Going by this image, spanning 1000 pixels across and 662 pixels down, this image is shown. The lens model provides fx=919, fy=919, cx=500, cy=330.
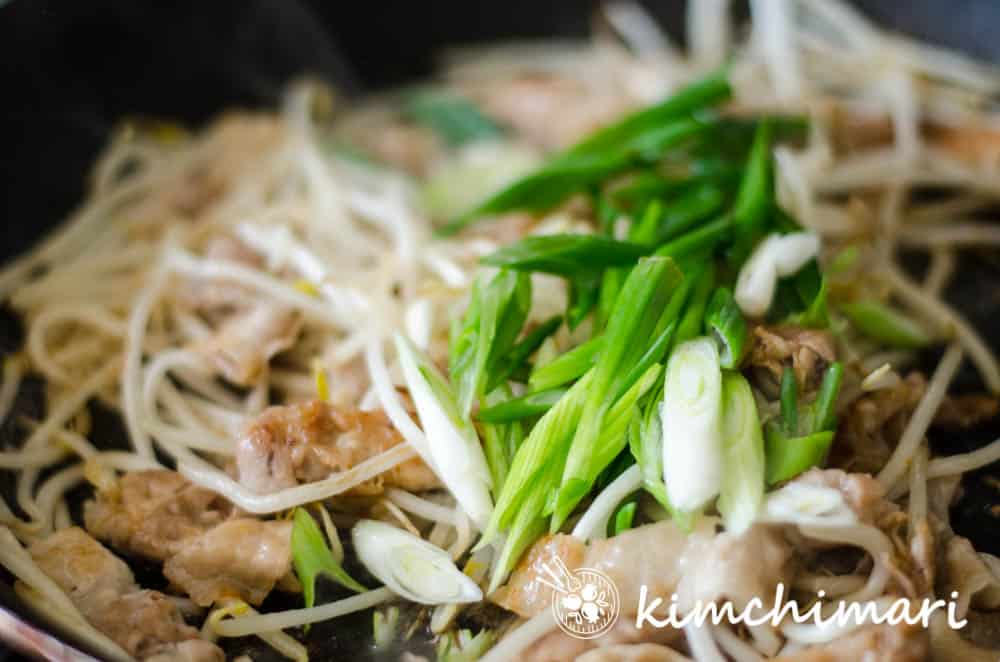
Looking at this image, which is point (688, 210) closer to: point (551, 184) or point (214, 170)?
point (551, 184)

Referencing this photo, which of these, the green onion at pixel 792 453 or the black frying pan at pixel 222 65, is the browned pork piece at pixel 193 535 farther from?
the green onion at pixel 792 453

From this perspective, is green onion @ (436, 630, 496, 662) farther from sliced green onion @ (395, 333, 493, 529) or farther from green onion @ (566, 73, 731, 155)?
green onion @ (566, 73, 731, 155)

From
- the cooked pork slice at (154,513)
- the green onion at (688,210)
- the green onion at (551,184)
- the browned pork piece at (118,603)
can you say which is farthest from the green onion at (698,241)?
the browned pork piece at (118,603)

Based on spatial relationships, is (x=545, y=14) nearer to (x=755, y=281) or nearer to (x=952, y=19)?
(x=952, y=19)

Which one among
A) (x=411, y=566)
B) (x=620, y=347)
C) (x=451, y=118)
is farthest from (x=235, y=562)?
(x=451, y=118)

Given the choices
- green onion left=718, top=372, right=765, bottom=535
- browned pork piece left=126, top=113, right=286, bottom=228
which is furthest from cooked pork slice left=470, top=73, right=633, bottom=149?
green onion left=718, top=372, right=765, bottom=535

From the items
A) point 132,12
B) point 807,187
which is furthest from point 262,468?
point 132,12
